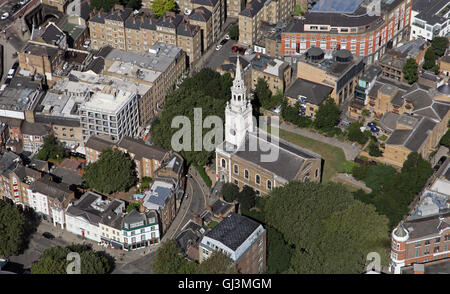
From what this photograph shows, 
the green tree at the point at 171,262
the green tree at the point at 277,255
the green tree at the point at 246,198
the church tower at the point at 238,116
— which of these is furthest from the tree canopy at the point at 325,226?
the green tree at the point at 171,262

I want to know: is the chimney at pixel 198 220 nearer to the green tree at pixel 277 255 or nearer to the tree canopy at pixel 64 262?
the green tree at pixel 277 255

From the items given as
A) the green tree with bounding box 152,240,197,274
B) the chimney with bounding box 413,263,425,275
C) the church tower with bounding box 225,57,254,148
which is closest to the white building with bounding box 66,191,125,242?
the green tree with bounding box 152,240,197,274

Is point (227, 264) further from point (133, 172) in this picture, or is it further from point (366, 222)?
point (133, 172)

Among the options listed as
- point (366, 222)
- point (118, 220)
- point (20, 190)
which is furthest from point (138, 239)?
point (366, 222)

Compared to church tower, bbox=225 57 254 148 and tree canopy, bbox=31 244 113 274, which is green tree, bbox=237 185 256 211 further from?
tree canopy, bbox=31 244 113 274

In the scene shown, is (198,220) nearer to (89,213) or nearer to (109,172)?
(89,213)

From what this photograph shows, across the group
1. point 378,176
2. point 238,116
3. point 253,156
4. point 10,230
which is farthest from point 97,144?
point 378,176
